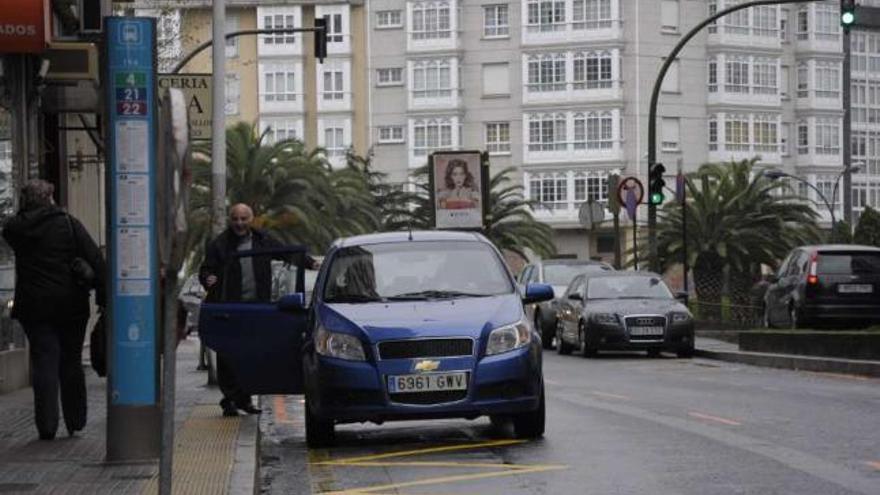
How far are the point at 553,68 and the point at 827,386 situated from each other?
6918 centimetres

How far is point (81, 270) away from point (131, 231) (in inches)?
70.9

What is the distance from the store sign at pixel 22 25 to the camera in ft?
51.5

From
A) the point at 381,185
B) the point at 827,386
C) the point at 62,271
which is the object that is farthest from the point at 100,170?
the point at 381,185

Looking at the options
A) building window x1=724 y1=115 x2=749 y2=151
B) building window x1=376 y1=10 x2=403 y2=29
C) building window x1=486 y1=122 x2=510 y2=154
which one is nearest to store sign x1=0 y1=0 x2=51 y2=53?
building window x1=486 y1=122 x2=510 y2=154

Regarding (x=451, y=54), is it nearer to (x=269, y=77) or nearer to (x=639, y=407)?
(x=269, y=77)

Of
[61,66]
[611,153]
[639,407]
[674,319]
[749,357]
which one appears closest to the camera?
[639,407]

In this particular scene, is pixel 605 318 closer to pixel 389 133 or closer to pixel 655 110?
pixel 655 110

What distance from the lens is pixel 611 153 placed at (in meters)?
87.4

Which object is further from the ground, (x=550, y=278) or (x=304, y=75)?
(x=304, y=75)

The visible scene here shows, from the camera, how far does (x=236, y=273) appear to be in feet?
50.6

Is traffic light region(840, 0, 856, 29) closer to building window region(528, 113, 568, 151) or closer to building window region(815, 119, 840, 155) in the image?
building window region(528, 113, 568, 151)

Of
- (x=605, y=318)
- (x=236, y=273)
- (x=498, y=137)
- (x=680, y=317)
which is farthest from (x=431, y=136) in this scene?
(x=236, y=273)

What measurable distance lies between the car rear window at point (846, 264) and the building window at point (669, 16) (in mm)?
57534

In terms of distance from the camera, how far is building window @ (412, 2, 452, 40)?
90.3 metres
